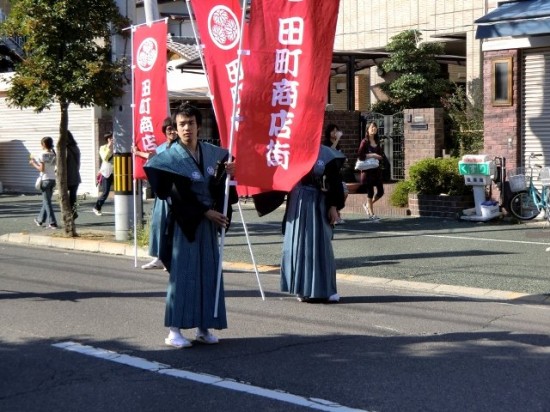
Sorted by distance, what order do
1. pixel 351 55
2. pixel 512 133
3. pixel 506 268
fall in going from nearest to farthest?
pixel 506 268, pixel 512 133, pixel 351 55

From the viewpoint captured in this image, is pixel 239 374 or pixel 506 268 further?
pixel 506 268

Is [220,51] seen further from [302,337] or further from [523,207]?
[523,207]

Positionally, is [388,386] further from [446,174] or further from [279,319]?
[446,174]

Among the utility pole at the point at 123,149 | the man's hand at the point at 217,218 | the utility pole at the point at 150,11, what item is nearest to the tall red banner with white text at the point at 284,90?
the man's hand at the point at 217,218

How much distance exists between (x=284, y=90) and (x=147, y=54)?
4756 mm

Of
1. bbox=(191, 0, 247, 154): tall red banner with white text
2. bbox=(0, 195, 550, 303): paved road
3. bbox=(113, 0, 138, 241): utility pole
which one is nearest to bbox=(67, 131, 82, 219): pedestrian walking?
bbox=(0, 195, 550, 303): paved road

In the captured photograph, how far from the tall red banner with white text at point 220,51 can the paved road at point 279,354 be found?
2.01 m

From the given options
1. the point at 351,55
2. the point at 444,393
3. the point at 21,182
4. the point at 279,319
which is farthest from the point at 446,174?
the point at 21,182

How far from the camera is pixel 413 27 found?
26328 millimetres

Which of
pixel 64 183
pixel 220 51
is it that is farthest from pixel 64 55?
pixel 220 51

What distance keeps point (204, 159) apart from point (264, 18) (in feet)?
5.33

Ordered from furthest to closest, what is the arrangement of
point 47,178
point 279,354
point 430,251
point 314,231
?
1. point 47,178
2. point 430,251
3. point 314,231
4. point 279,354

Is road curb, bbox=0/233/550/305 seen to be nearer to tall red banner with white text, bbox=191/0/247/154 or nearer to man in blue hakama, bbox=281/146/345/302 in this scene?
man in blue hakama, bbox=281/146/345/302

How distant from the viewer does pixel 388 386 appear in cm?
662
